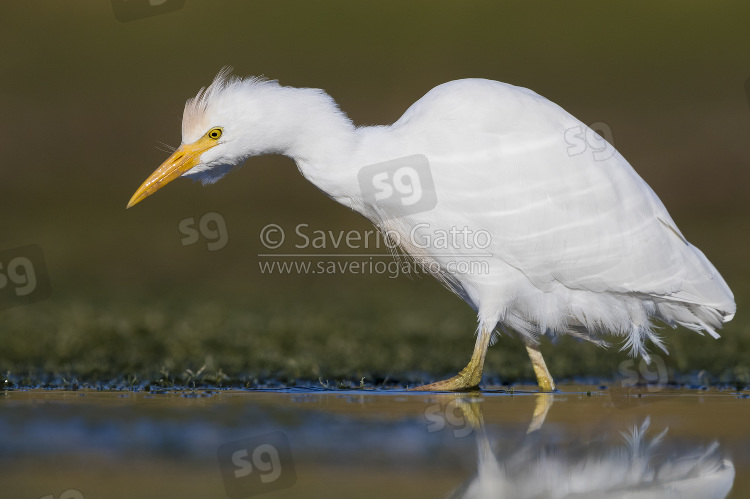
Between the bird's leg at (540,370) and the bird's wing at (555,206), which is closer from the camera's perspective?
the bird's wing at (555,206)

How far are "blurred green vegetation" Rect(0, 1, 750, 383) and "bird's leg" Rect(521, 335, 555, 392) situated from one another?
681 millimetres

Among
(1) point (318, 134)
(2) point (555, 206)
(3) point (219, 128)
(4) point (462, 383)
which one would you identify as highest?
(3) point (219, 128)

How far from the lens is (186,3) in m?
29.6

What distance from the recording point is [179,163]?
7801 millimetres

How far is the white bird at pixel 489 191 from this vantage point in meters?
7.55

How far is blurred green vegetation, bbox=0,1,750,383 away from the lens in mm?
9523

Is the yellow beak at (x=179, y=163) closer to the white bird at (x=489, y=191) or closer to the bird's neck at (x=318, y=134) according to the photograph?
the white bird at (x=489, y=191)

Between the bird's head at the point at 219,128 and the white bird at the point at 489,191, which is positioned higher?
the bird's head at the point at 219,128

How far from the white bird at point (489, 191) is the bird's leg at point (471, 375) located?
1cm

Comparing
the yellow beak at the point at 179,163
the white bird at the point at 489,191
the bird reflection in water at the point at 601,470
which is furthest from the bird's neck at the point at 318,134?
the bird reflection in water at the point at 601,470

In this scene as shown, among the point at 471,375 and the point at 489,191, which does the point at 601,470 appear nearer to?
the point at 471,375

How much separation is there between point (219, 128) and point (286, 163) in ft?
47.3

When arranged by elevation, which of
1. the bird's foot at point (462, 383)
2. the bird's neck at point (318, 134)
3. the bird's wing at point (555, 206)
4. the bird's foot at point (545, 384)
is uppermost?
the bird's neck at point (318, 134)

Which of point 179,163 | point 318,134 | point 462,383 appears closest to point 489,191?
point 318,134
